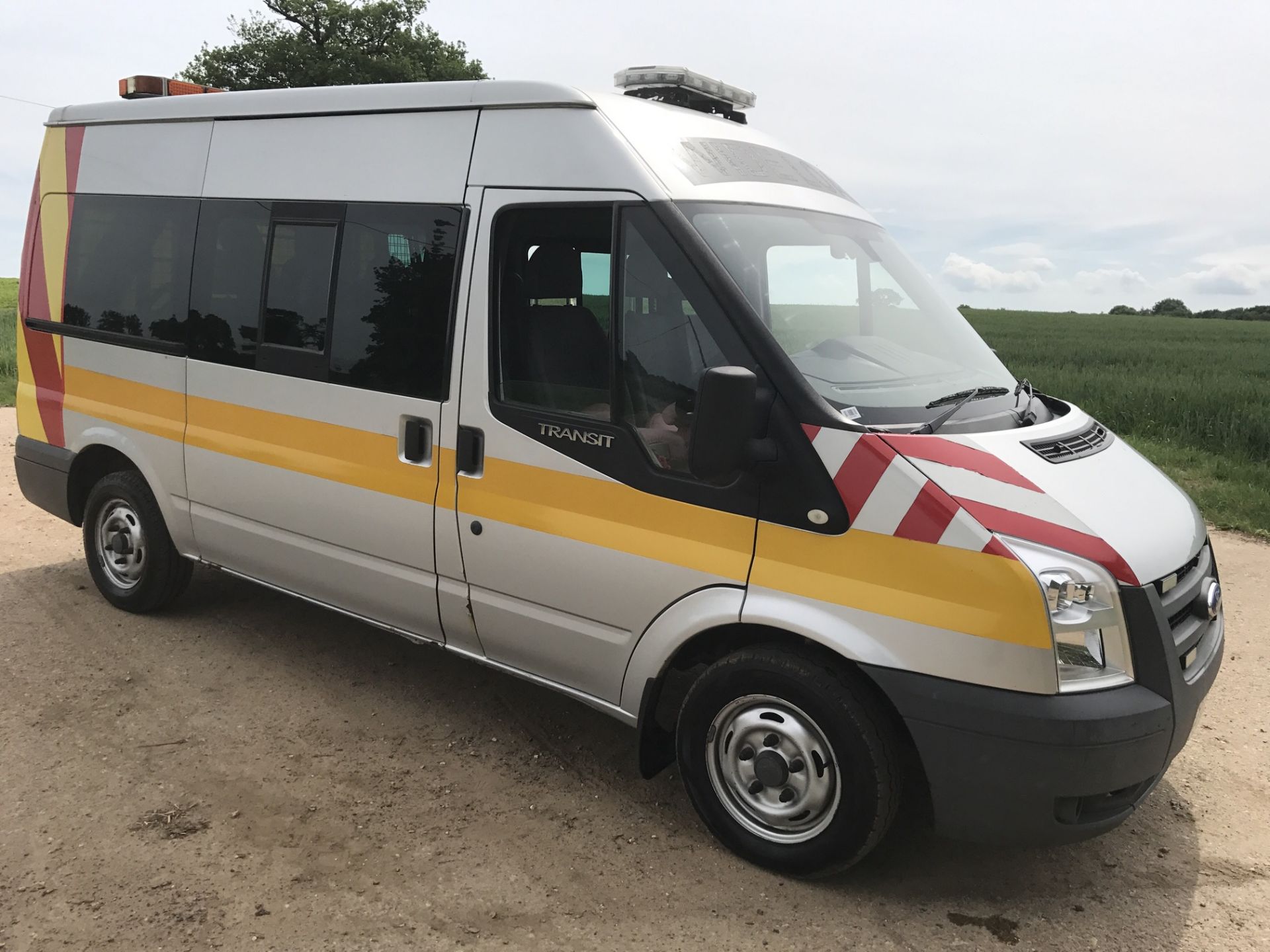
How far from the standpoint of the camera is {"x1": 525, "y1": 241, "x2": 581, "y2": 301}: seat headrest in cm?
354

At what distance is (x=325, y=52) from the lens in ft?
119

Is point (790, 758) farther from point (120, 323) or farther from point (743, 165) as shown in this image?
point (120, 323)

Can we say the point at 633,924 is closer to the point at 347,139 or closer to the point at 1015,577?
the point at 1015,577

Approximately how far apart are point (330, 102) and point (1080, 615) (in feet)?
11.5

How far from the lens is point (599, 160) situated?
3420 mm

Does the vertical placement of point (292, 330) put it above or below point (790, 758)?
above

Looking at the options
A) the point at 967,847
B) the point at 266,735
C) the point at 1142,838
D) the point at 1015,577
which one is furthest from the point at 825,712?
the point at 266,735

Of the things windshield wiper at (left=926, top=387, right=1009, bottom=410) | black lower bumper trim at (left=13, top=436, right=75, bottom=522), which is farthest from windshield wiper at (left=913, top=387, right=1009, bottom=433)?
black lower bumper trim at (left=13, top=436, right=75, bottom=522)

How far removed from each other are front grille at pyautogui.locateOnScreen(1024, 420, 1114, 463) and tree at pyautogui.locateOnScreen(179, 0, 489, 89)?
35.6 m

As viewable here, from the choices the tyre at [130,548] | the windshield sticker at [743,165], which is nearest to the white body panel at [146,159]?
the tyre at [130,548]

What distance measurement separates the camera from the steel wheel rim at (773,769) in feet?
10.3

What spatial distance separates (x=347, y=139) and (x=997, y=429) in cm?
284

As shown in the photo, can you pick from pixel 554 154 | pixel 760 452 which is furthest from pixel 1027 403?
pixel 554 154

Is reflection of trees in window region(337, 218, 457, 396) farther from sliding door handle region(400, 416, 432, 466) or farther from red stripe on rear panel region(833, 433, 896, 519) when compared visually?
red stripe on rear panel region(833, 433, 896, 519)
